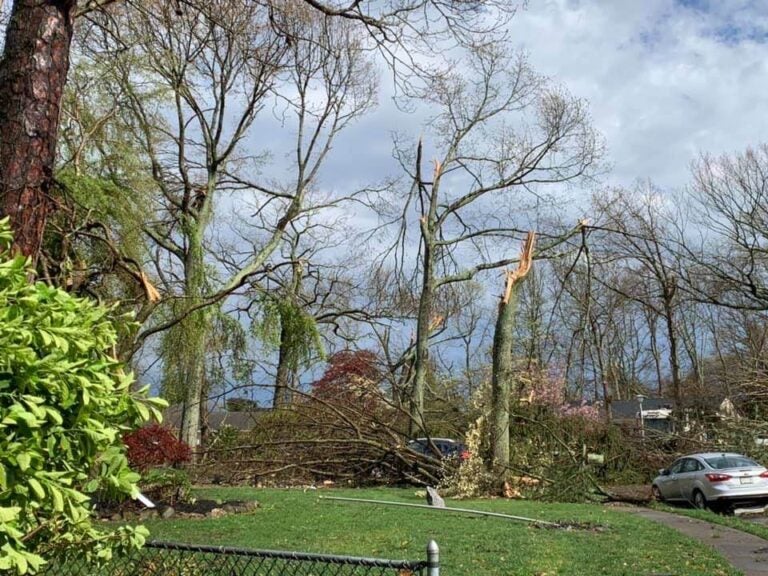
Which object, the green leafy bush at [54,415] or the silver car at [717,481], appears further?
the silver car at [717,481]

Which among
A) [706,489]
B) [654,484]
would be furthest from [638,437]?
[706,489]

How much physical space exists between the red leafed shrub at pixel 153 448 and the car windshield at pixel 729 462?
11365mm

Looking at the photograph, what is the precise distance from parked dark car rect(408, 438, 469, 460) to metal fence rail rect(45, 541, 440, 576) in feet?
38.7

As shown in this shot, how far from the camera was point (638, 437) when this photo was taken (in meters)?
21.5

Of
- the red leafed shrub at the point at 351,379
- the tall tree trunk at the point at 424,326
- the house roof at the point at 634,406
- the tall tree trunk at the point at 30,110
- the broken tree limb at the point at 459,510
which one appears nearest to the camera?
the tall tree trunk at the point at 30,110

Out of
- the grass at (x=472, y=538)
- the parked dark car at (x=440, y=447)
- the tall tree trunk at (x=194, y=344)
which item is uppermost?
the tall tree trunk at (x=194, y=344)

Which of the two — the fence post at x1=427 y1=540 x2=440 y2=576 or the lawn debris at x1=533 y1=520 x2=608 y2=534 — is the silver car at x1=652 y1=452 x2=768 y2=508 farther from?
the fence post at x1=427 y1=540 x2=440 y2=576

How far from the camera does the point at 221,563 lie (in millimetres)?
5418

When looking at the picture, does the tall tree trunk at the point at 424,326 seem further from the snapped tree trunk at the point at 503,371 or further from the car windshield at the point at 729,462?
the car windshield at the point at 729,462

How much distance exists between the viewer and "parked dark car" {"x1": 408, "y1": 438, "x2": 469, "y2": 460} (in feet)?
61.6

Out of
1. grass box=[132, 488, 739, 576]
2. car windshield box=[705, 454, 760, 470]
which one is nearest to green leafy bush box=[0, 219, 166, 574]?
grass box=[132, 488, 739, 576]

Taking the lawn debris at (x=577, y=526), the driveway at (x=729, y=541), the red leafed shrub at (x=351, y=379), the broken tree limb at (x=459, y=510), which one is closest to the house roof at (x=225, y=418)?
the red leafed shrub at (x=351, y=379)

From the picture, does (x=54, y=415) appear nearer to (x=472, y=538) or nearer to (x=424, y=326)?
(x=472, y=538)

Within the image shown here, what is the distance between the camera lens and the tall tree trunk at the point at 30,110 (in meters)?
4.96
